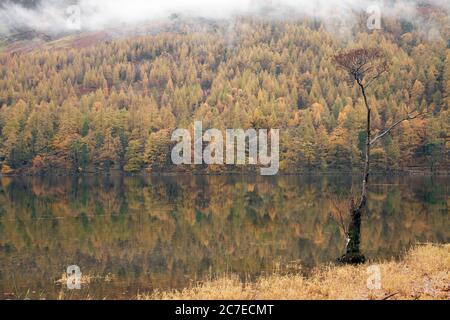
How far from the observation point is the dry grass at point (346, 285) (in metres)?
16.2

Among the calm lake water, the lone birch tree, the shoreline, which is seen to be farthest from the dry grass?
the shoreline

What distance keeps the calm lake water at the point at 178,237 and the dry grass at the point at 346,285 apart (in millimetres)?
2494

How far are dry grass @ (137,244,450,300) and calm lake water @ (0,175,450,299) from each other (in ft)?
8.18

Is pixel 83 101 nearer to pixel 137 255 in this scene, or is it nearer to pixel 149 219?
pixel 149 219

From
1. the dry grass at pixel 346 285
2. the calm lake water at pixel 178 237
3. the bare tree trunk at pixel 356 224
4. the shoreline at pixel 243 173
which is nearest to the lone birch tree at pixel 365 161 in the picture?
the bare tree trunk at pixel 356 224

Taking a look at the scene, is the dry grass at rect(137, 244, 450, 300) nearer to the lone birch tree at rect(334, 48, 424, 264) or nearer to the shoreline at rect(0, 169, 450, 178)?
the lone birch tree at rect(334, 48, 424, 264)

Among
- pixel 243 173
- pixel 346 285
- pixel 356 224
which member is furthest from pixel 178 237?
pixel 243 173

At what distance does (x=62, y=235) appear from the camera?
34.1m

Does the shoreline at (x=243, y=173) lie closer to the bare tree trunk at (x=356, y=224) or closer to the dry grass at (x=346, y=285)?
the bare tree trunk at (x=356, y=224)

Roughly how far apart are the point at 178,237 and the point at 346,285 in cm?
1731

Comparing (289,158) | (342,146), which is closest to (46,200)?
(289,158)

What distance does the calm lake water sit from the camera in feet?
74.6

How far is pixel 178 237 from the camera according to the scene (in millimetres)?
33438
